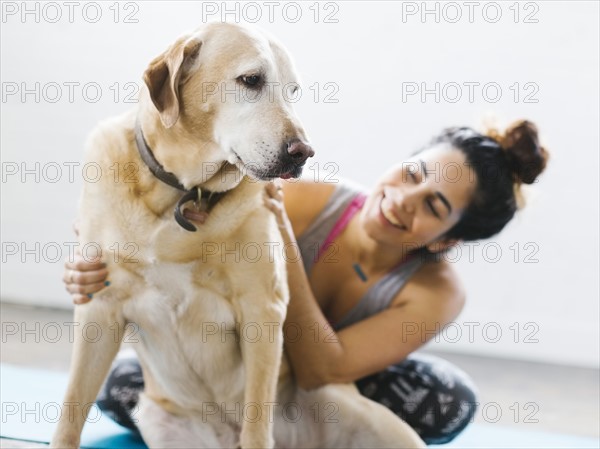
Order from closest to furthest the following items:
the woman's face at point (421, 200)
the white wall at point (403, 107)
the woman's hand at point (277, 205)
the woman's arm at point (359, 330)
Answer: the woman's hand at point (277, 205) → the woman's arm at point (359, 330) → the woman's face at point (421, 200) → the white wall at point (403, 107)

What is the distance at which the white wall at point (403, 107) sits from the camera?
3.30 metres

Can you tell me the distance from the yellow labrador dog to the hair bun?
708 millimetres

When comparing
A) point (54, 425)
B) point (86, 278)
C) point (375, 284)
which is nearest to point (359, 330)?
point (375, 284)

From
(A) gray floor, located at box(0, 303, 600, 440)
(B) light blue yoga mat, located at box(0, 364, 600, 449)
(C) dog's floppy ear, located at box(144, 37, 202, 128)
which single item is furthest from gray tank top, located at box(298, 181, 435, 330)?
(A) gray floor, located at box(0, 303, 600, 440)

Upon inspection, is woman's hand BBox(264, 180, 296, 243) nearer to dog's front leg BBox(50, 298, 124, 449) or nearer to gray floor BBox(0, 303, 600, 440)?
dog's front leg BBox(50, 298, 124, 449)

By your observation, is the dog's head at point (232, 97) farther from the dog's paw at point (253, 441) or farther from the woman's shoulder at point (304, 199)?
the woman's shoulder at point (304, 199)

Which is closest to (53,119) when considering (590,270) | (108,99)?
(108,99)

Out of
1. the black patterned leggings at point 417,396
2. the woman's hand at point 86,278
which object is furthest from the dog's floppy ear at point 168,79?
the black patterned leggings at point 417,396

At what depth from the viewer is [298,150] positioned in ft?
4.56

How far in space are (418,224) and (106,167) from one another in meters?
0.81

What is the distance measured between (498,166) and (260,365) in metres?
0.82

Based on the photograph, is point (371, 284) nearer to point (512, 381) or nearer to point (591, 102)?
point (512, 381)

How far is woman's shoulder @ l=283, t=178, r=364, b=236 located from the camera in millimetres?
2117

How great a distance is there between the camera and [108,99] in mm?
3406
